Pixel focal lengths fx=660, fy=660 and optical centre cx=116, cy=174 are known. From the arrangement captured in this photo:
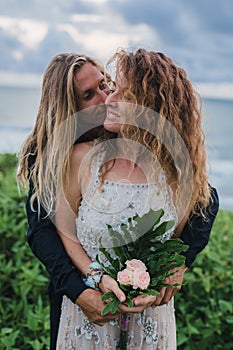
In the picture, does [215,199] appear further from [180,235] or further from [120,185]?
[120,185]

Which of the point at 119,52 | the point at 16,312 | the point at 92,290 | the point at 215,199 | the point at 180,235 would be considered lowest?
the point at 16,312

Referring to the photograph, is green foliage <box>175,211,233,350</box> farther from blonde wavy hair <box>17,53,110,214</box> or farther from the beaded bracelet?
blonde wavy hair <box>17,53,110,214</box>

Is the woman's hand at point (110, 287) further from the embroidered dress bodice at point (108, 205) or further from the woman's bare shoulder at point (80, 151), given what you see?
the woman's bare shoulder at point (80, 151)

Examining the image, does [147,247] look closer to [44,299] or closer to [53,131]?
[53,131]

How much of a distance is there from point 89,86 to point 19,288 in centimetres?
191

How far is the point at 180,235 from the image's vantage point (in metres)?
2.74

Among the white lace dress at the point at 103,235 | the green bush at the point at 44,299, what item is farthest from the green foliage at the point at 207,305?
the white lace dress at the point at 103,235

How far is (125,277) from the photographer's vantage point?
2.25 meters

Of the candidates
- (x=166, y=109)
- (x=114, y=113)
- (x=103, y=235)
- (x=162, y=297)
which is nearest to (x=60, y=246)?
(x=103, y=235)

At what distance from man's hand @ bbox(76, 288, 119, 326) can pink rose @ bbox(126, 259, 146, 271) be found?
22 cm

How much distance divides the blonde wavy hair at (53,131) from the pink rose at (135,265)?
1.38 feet

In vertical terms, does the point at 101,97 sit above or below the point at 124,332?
above

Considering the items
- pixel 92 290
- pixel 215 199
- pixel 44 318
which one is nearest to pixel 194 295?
pixel 44 318

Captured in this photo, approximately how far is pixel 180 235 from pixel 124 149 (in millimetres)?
475
